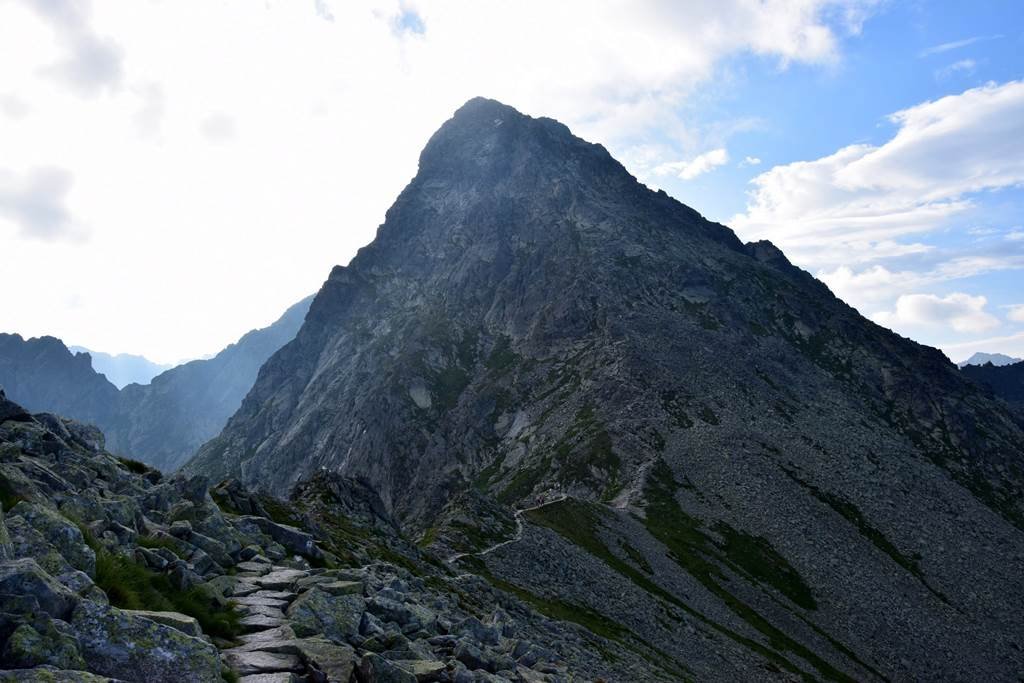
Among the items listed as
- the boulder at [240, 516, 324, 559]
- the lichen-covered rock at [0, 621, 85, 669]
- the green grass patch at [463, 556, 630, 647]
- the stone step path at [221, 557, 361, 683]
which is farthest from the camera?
the green grass patch at [463, 556, 630, 647]

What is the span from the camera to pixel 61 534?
1162cm

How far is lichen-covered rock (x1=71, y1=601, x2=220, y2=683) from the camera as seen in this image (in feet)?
30.2

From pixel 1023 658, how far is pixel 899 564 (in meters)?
19.0

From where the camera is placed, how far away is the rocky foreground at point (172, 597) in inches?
362

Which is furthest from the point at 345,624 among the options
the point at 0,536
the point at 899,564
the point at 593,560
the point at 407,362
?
the point at 407,362

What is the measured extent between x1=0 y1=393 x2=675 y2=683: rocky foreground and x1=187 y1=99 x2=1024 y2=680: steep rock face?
41.3m

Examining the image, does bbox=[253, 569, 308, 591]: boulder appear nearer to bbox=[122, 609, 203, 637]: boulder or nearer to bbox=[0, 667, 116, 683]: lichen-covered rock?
bbox=[122, 609, 203, 637]: boulder

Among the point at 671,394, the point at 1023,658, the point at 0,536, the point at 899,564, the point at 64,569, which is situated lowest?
the point at 1023,658

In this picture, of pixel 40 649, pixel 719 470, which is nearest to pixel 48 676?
pixel 40 649

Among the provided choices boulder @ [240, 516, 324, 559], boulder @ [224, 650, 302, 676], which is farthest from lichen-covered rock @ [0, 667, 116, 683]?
boulder @ [240, 516, 324, 559]

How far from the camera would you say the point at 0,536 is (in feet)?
31.9

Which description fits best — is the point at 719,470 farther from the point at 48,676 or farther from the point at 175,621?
the point at 48,676

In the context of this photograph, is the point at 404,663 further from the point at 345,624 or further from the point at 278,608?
the point at 278,608

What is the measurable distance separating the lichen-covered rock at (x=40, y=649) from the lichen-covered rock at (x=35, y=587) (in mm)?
531
